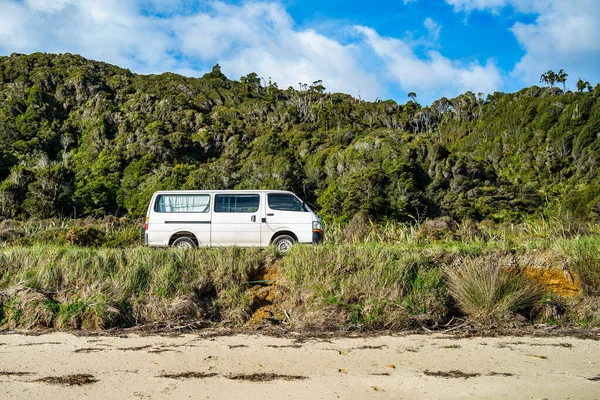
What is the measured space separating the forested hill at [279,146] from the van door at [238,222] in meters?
31.4

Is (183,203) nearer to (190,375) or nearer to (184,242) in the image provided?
(184,242)

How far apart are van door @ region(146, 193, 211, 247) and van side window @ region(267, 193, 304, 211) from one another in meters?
1.56

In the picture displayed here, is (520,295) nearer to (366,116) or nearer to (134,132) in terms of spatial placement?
(134,132)

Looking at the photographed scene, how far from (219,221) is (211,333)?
479 cm

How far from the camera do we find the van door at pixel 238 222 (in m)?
12.1

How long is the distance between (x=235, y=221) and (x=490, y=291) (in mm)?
6181

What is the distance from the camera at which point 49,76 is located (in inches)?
4409

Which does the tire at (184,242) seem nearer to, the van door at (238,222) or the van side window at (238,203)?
the van door at (238,222)

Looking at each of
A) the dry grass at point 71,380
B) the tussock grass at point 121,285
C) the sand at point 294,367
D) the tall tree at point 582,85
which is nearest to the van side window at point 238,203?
the tussock grass at point 121,285

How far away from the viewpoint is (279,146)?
288 feet

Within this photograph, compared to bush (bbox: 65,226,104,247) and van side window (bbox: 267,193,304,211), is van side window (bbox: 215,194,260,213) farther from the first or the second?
bush (bbox: 65,226,104,247)

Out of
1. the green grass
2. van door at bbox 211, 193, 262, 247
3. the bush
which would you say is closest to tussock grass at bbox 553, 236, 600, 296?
the green grass

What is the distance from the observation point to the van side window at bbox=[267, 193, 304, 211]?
40.0 feet

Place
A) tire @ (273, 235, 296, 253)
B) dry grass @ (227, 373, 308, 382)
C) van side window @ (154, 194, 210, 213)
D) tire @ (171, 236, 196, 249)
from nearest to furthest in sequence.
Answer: dry grass @ (227, 373, 308, 382) → tire @ (273, 235, 296, 253) → tire @ (171, 236, 196, 249) → van side window @ (154, 194, 210, 213)
